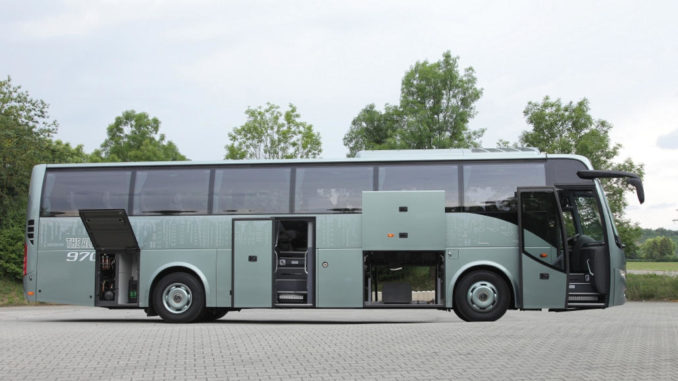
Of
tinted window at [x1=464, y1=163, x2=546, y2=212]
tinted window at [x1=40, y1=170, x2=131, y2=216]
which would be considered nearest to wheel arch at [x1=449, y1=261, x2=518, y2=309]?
tinted window at [x1=464, y1=163, x2=546, y2=212]

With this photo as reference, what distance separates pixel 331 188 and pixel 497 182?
3.26 meters

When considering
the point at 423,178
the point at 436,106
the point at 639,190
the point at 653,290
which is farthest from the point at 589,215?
the point at 436,106

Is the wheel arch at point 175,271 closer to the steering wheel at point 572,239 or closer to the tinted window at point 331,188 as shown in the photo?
the tinted window at point 331,188

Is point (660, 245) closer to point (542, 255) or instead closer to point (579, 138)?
point (579, 138)

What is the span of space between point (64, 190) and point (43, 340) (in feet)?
18.5

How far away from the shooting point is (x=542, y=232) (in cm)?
1458

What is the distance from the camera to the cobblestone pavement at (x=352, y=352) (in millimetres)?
8094

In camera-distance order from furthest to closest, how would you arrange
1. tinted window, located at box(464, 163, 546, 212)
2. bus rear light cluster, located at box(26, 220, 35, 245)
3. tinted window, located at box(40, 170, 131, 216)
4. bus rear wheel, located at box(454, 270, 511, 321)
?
1. bus rear light cluster, located at box(26, 220, 35, 245)
2. tinted window, located at box(40, 170, 131, 216)
3. tinted window, located at box(464, 163, 546, 212)
4. bus rear wheel, located at box(454, 270, 511, 321)

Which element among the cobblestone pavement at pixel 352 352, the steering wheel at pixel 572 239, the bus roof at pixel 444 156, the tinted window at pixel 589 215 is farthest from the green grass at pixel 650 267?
the cobblestone pavement at pixel 352 352

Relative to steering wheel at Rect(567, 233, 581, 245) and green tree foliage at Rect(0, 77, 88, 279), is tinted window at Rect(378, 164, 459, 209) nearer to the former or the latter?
steering wheel at Rect(567, 233, 581, 245)

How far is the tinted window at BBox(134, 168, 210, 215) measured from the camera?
1552 centimetres

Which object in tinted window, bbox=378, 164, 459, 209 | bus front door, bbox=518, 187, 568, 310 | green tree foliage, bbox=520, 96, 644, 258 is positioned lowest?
bus front door, bbox=518, 187, 568, 310

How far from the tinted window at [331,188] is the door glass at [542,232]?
312 centimetres

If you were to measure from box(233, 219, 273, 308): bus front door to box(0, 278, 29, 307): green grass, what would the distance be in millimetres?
15166
